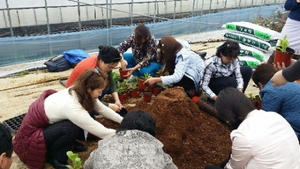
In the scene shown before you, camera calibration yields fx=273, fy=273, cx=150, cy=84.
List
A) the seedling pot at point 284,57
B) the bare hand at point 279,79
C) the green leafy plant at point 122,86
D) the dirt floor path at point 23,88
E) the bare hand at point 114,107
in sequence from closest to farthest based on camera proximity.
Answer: the bare hand at point 279,79 < the bare hand at point 114,107 < the seedling pot at point 284,57 < the dirt floor path at point 23,88 < the green leafy plant at point 122,86

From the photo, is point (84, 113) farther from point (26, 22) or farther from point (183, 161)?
point (26, 22)

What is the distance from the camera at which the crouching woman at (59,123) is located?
2.42 m

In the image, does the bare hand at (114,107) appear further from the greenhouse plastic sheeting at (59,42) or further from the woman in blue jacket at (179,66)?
the greenhouse plastic sheeting at (59,42)

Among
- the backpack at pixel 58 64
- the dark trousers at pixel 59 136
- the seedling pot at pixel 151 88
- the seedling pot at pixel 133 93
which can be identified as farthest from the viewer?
the backpack at pixel 58 64

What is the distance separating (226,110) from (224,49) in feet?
5.39

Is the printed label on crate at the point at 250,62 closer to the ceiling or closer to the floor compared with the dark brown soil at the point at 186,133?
closer to the ceiling

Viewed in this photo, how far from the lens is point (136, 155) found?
1636 millimetres

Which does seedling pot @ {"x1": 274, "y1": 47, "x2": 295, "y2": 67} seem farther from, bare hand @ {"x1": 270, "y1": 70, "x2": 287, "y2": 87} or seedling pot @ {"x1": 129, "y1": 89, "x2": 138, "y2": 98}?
seedling pot @ {"x1": 129, "y1": 89, "x2": 138, "y2": 98}

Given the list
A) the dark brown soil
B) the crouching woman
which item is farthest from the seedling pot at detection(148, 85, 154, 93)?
the crouching woman

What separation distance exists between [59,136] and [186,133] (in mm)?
1385

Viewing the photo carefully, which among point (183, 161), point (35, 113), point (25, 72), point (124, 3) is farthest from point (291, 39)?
point (124, 3)

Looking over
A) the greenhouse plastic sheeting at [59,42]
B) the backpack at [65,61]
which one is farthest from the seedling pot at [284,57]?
the greenhouse plastic sheeting at [59,42]

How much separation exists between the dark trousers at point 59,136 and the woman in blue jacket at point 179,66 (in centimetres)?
158

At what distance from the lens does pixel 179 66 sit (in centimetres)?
385
